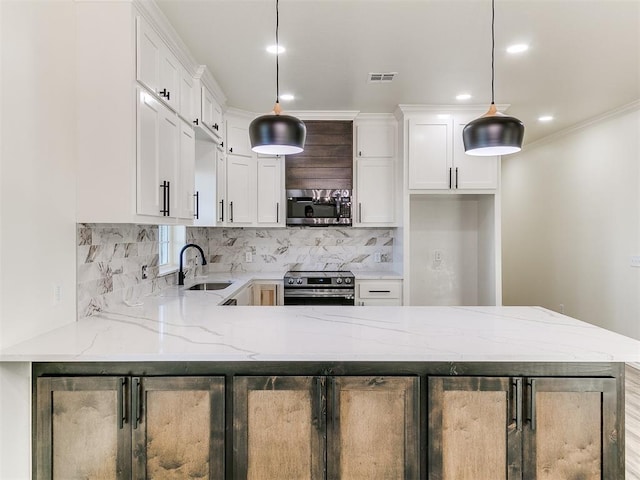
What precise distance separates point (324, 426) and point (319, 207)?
2791 millimetres

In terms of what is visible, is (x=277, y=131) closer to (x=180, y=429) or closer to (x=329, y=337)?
(x=329, y=337)

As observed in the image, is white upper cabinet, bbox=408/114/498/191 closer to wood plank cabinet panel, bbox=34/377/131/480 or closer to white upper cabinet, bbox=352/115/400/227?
white upper cabinet, bbox=352/115/400/227

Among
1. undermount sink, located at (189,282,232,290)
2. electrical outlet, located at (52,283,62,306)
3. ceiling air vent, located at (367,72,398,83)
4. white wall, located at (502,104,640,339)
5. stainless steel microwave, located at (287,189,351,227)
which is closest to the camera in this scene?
electrical outlet, located at (52,283,62,306)

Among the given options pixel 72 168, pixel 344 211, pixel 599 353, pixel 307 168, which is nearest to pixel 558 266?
pixel 344 211

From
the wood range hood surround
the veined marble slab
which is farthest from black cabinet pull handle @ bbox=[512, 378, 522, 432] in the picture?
the wood range hood surround

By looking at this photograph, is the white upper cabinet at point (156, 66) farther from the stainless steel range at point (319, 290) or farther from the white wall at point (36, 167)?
the stainless steel range at point (319, 290)

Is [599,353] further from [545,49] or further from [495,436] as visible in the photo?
[545,49]

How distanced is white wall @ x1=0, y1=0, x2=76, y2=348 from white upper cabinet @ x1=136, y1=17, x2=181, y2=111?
32cm

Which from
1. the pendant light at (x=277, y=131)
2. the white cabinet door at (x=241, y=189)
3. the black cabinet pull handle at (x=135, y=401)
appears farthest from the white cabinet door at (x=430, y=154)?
the black cabinet pull handle at (x=135, y=401)

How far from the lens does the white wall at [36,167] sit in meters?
1.50

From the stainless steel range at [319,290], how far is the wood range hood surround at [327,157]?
101 cm

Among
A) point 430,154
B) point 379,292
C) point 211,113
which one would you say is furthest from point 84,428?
point 430,154

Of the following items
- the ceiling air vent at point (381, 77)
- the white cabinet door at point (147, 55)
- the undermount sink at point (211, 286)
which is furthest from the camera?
the undermount sink at point (211, 286)

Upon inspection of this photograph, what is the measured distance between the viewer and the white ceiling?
221 centimetres
